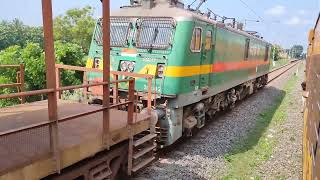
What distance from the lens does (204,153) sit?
8461mm

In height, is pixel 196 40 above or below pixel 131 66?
above

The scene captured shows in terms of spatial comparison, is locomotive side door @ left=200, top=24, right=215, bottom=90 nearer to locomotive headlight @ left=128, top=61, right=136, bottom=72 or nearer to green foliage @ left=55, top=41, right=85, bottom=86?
locomotive headlight @ left=128, top=61, right=136, bottom=72

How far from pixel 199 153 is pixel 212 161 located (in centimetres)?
53

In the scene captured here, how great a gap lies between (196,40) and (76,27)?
2631 centimetres

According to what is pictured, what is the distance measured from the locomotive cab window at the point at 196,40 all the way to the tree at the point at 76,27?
988 inches

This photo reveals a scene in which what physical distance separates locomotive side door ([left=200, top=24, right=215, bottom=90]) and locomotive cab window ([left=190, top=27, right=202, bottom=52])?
0.23m

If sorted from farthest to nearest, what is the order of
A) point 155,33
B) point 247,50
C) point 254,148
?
point 247,50 < point 254,148 < point 155,33

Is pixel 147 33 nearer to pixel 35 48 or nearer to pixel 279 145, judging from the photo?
pixel 279 145

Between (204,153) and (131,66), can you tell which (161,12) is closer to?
(131,66)

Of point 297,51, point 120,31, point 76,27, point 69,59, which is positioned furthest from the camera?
point 297,51

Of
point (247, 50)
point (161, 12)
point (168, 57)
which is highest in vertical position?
point (161, 12)

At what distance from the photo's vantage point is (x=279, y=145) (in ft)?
31.5

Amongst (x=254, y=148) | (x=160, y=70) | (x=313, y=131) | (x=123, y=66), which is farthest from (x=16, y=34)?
(x=313, y=131)

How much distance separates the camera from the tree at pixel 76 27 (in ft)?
107
